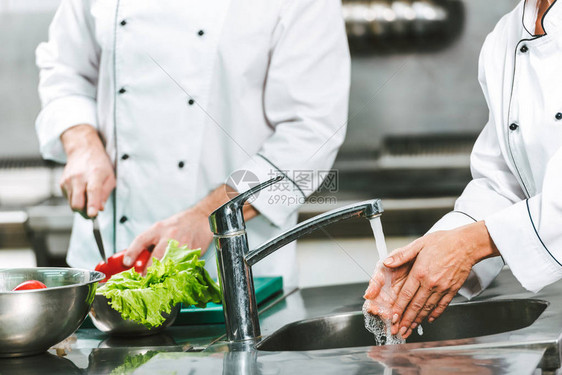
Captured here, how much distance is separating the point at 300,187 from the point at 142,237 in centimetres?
43

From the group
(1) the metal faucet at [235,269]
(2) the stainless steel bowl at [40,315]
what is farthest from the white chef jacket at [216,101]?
(2) the stainless steel bowl at [40,315]

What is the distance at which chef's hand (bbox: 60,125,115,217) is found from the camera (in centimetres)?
157

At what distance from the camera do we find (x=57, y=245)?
126 inches

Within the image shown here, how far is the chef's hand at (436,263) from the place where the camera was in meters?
1.04

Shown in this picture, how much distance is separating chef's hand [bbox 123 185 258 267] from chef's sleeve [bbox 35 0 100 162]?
410mm

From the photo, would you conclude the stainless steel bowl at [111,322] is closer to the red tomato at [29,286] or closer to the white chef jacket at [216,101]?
the red tomato at [29,286]

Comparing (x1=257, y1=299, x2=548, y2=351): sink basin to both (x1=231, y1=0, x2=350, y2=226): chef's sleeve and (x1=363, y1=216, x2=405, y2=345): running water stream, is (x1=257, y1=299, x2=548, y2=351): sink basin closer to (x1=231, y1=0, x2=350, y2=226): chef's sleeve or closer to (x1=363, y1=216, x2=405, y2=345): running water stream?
(x1=363, y1=216, x2=405, y2=345): running water stream

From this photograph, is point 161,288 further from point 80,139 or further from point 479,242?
point 80,139

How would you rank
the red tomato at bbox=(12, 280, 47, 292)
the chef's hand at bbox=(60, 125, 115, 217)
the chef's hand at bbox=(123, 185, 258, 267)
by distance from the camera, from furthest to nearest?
1. the chef's hand at bbox=(60, 125, 115, 217)
2. the chef's hand at bbox=(123, 185, 258, 267)
3. the red tomato at bbox=(12, 280, 47, 292)

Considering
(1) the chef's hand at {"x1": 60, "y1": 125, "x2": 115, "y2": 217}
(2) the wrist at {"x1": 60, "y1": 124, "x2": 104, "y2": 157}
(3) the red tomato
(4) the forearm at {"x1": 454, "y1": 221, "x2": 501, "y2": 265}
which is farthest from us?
(2) the wrist at {"x1": 60, "y1": 124, "x2": 104, "y2": 157}

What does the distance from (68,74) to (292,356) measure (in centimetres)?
120

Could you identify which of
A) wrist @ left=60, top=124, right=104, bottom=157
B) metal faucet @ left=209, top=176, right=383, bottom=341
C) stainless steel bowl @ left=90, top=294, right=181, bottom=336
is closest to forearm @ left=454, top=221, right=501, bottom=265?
metal faucet @ left=209, top=176, right=383, bottom=341

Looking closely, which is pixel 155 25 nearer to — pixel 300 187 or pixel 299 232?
pixel 300 187

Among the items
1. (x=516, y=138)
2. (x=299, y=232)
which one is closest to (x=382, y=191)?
(x=516, y=138)
